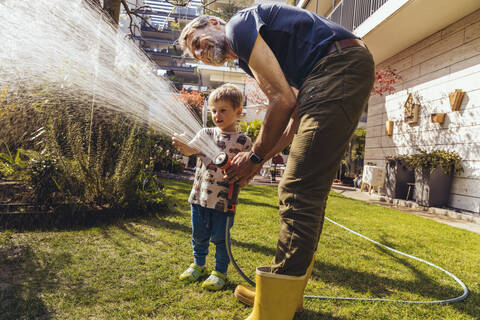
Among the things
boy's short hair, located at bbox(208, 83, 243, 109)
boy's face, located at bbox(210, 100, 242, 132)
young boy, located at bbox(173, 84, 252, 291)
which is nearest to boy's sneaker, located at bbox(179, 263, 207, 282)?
young boy, located at bbox(173, 84, 252, 291)

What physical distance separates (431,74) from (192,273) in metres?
8.02

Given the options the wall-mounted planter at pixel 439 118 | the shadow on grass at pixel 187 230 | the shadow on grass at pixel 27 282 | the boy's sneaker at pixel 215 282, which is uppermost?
the wall-mounted planter at pixel 439 118

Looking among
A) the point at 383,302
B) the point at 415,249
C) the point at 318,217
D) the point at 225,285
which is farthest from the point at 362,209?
the point at 318,217

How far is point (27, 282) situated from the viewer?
1998 millimetres

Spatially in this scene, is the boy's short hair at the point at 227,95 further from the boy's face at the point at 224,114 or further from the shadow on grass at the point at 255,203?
the shadow on grass at the point at 255,203

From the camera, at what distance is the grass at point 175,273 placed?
184cm

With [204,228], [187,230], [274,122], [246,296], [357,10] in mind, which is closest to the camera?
[274,122]

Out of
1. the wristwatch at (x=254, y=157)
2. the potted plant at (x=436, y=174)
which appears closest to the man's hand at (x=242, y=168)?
the wristwatch at (x=254, y=157)

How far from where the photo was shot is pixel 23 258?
236 centimetres

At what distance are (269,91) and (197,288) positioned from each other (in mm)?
1458

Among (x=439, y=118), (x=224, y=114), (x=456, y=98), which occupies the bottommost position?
(x=224, y=114)

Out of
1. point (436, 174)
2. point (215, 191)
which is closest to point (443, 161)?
point (436, 174)

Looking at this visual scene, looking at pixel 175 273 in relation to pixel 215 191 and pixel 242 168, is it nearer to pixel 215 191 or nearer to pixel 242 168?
pixel 215 191

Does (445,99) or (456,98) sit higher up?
(445,99)
